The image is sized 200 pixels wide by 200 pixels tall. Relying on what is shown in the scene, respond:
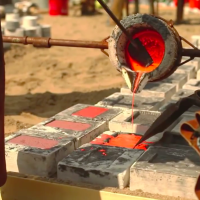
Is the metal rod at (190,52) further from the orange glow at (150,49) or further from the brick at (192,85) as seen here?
the brick at (192,85)

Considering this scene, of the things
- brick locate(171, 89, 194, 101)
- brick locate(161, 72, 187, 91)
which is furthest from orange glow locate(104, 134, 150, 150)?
brick locate(161, 72, 187, 91)

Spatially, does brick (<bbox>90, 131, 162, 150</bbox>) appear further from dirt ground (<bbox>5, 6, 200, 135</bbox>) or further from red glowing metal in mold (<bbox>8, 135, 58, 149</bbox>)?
dirt ground (<bbox>5, 6, 200, 135</bbox>)

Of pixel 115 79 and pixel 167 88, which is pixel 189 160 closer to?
pixel 167 88

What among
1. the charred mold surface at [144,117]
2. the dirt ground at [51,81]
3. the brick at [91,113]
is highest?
the brick at [91,113]

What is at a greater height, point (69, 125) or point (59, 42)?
point (59, 42)

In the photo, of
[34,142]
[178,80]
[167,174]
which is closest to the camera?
[167,174]

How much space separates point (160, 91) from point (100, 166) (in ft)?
4.80

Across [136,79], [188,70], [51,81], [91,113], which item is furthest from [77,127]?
[51,81]

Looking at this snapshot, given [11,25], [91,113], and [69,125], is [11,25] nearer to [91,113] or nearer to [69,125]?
[91,113]

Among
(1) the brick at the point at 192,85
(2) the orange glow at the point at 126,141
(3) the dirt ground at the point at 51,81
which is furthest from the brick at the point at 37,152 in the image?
(1) the brick at the point at 192,85

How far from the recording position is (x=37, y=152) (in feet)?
8.82

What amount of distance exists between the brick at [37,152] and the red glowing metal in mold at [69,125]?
0.17 m

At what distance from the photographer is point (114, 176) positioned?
247cm

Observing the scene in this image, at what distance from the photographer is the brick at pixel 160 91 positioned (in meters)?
3.84
